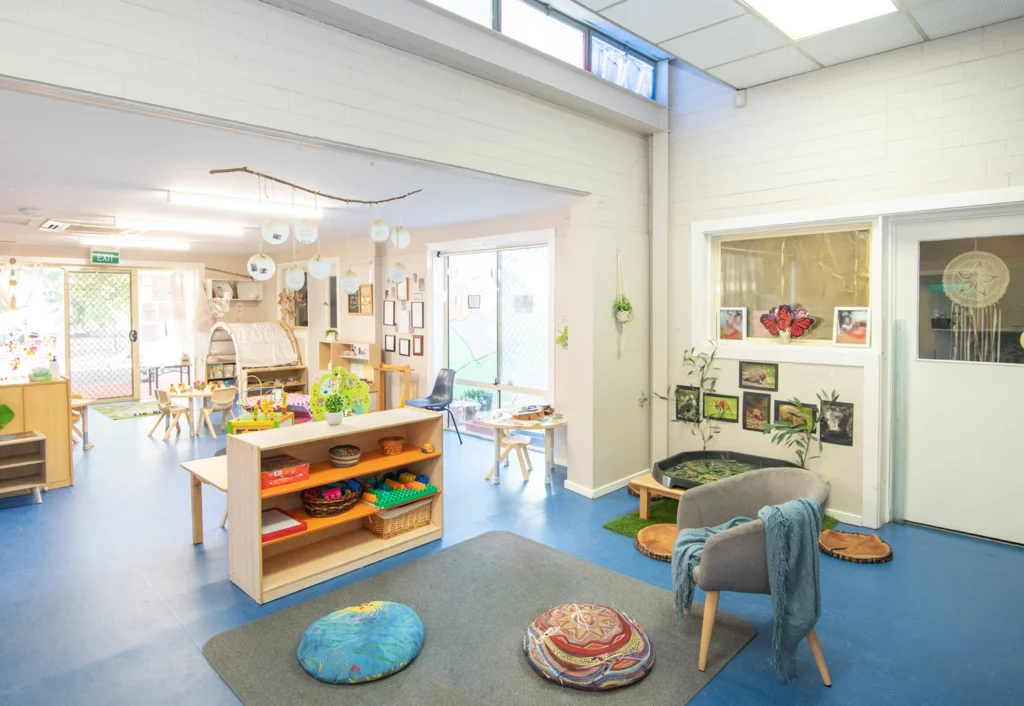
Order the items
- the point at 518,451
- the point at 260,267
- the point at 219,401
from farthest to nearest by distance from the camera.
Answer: the point at 219,401 → the point at 518,451 → the point at 260,267

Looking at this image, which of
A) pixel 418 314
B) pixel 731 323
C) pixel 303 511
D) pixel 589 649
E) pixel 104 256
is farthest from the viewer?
pixel 104 256

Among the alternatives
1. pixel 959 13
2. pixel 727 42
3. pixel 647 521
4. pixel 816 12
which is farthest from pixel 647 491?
pixel 959 13

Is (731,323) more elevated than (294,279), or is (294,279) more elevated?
(294,279)

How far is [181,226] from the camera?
7.70 meters

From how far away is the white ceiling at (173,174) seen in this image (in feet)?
12.3

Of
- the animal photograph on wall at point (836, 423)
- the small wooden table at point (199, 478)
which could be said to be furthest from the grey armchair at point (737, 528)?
the small wooden table at point (199, 478)

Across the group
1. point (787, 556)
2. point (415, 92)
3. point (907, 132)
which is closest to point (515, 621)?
point (787, 556)

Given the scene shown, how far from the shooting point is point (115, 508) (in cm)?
516

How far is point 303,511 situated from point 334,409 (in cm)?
71

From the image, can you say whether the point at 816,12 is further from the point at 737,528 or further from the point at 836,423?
the point at 737,528

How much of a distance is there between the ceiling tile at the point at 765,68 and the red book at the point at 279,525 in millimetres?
4403

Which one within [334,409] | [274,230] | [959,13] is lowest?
[334,409]

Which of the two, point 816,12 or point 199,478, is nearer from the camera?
point 816,12

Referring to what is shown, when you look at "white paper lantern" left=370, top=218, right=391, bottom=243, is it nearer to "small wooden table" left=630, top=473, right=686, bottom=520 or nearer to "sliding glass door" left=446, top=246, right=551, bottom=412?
"sliding glass door" left=446, top=246, right=551, bottom=412
